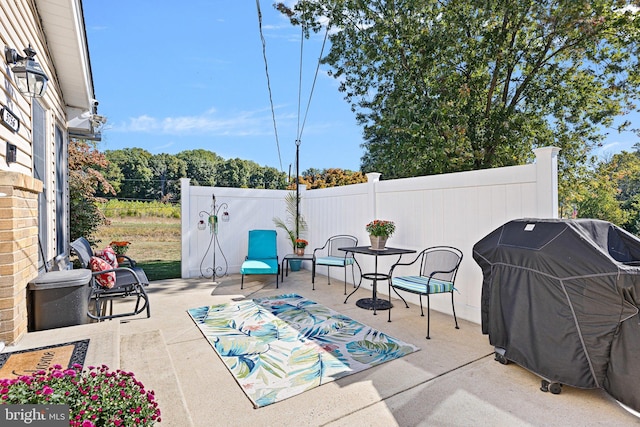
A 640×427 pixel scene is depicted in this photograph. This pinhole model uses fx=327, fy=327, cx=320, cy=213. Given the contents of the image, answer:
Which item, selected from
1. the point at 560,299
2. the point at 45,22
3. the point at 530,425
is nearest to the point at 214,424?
the point at 530,425

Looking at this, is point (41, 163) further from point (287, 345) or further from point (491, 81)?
point (491, 81)

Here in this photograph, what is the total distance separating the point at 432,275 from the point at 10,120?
3965 millimetres

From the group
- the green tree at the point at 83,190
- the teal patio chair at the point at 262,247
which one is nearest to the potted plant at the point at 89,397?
the teal patio chair at the point at 262,247

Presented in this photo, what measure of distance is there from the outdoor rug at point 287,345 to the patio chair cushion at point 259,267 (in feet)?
2.95

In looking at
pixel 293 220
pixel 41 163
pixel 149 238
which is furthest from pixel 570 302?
pixel 149 238

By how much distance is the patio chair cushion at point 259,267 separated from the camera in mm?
5285

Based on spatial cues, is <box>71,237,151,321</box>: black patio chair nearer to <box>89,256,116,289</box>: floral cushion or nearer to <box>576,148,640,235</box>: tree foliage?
<box>89,256,116,289</box>: floral cushion

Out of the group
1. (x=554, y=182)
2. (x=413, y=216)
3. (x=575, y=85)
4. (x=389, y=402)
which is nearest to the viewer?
(x=389, y=402)

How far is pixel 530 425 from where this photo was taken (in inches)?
77.5

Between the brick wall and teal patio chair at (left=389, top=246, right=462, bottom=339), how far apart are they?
10.7 ft

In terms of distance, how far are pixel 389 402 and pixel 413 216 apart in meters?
2.87

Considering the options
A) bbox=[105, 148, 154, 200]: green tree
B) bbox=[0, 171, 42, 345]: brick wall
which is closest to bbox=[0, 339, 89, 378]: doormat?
bbox=[0, 171, 42, 345]: brick wall

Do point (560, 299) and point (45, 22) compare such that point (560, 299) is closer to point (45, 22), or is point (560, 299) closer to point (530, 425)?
point (530, 425)

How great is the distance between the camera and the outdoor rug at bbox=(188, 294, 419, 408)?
249cm
